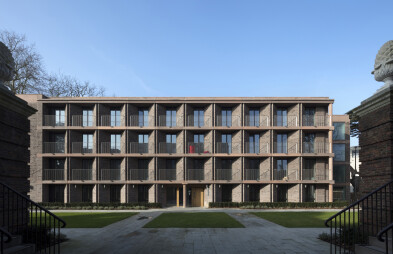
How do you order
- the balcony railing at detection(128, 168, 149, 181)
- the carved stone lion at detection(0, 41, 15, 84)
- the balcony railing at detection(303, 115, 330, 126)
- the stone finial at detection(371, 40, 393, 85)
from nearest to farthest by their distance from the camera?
the stone finial at detection(371, 40, 393, 85), the carved stone lion at detection(0, 41, 15, 84), the balcony railing at detection(128, 168, 149, 181), the balcony railing at detection(303, 115, 330, 126)

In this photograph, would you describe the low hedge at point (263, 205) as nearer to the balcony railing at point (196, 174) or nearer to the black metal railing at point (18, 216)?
the balcony railing at point (196, 174)

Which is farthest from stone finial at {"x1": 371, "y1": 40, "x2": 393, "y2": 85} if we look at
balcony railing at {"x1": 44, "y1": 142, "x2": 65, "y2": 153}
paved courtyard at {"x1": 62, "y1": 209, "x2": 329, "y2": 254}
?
balcony railing at {"x1": 44, "y1": 142, "x2": 65, "y2": 153}

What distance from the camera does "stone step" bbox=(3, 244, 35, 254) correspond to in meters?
6.49

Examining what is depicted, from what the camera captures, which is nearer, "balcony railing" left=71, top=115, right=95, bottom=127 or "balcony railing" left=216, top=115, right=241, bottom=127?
"balcony railing" left=71, top=115, right=95, bottom=127

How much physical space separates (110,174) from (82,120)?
690 cm

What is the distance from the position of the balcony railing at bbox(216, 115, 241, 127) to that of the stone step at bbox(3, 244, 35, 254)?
20995mm

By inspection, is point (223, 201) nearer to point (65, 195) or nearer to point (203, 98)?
point (203, 98)

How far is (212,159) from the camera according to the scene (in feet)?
85.5

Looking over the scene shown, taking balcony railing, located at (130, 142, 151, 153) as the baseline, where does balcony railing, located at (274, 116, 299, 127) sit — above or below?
above

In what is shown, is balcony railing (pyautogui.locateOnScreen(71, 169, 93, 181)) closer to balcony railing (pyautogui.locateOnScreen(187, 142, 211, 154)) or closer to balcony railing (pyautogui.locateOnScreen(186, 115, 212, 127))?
balcony railing (pyautogui.locateOnScreen(187, 142, 211, 154))

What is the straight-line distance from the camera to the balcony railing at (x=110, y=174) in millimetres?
25953

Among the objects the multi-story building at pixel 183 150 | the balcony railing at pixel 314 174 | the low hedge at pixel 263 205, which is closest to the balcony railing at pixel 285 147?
the multi-story building at pixel 183 150

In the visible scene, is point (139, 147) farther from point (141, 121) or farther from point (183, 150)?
point (183, 150)

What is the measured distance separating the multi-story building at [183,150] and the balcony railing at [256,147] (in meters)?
0.11
